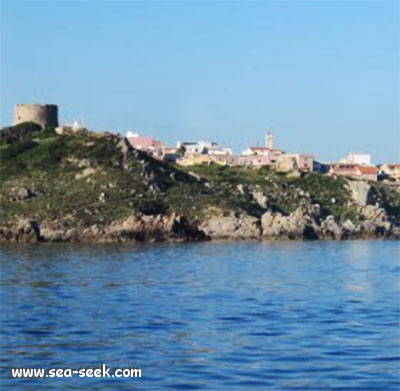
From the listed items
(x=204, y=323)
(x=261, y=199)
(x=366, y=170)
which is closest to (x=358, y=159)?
(x=366, y=170)

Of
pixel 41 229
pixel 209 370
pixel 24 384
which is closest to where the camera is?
pixel 24 384

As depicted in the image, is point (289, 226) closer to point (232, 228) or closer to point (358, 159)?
point (232, 228)

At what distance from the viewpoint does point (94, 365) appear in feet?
79.7

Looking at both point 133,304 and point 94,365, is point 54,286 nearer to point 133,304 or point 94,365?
point 133,304

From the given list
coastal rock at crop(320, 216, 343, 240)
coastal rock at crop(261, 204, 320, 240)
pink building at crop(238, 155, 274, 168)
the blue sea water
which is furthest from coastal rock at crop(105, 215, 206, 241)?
pink building at crop(238, 155, 274, 168)

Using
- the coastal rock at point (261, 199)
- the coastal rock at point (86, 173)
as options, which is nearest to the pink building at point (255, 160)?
the coastal rock at point (261, 199)

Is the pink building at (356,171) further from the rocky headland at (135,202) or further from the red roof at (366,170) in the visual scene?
the rocky headland at (135,202)

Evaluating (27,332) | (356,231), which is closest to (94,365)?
(27,332)

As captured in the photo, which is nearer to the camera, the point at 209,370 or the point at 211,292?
the point at 209,370

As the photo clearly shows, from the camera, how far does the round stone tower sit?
12288 centimetres

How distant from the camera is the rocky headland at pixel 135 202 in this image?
88.1 m

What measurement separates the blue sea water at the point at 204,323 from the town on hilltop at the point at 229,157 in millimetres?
63797

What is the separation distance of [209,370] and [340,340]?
19.9 ft

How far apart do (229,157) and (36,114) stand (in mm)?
41244
